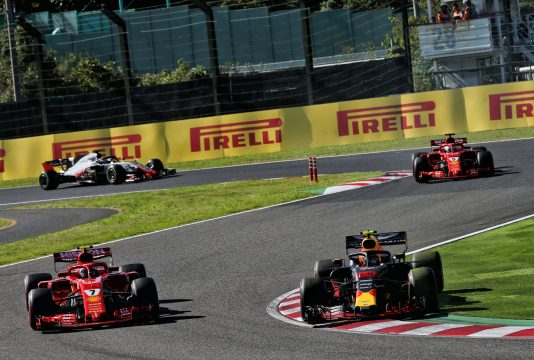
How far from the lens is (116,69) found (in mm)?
56469

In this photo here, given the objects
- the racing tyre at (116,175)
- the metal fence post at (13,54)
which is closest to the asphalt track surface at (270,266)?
the racing tyre at (116,175)

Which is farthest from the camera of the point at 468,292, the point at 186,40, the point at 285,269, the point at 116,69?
the point at 186,40

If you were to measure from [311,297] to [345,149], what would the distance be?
24.8 m

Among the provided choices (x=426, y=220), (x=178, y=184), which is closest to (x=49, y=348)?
(x=426, y=220)

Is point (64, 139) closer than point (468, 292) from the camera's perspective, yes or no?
No

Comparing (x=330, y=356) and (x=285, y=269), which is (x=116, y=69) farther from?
(x=330, y=356)

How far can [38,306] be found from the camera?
15.1 metres

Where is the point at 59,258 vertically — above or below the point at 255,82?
below

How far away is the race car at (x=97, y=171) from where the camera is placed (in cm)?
3725

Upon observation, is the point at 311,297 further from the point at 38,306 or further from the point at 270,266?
the point at 270,266

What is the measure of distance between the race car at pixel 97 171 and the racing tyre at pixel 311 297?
23.1m

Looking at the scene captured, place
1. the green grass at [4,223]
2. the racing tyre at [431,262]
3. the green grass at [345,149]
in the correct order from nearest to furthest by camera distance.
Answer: the racing tyre at [431,262] → the green grass at [4,223] → the green grass at [345,149]

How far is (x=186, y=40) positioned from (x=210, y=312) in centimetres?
4773

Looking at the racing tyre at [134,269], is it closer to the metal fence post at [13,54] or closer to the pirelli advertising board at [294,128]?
the pirelli advertising board at [294,128]
